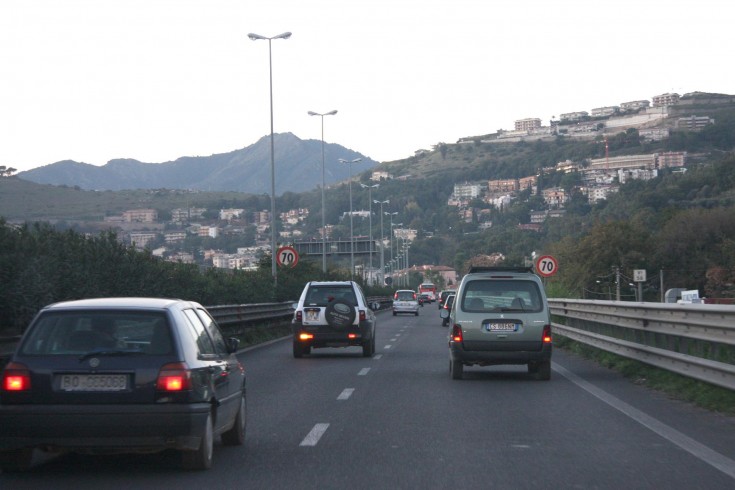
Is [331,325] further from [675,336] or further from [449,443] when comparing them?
[449,443]

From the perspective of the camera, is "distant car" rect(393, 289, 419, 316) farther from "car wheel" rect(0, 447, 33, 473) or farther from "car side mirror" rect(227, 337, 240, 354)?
"car wheel" rect(0, 447, 33, 473)

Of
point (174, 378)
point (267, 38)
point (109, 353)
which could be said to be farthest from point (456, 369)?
point (267, 38)

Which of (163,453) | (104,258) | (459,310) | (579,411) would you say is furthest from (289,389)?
(104,258)

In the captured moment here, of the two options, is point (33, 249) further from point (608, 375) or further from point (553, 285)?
point (553, 285)

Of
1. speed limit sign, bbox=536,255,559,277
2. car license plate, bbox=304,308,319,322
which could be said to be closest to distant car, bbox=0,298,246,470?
car license plate, bbox=304,308,319,322

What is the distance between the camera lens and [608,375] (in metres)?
18.9

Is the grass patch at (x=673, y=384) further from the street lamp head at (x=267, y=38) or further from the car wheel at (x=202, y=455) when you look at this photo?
the street lamp head at (x=267, y=38)

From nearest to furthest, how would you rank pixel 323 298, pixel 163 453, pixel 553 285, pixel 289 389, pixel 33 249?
pixel 163 453, pixel 289 389, pixel 33 249, pixel 323 298, pixel 553 285

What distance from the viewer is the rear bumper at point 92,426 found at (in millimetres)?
8555

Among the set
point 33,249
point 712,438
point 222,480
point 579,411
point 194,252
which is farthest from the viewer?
point 194,252

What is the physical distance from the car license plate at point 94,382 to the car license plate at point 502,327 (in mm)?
9946

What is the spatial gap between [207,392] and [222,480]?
2.42 feet

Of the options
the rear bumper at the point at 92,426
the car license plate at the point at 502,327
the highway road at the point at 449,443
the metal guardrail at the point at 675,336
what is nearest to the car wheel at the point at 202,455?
the highway road at the point at 449,443

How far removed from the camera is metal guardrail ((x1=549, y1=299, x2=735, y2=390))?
533 inches
